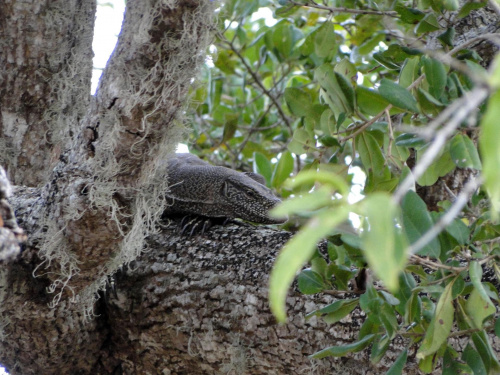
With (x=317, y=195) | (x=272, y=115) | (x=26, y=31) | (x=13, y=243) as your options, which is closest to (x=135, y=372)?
(x=13, y=243)

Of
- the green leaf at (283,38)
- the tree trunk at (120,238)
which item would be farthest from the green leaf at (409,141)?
the green leaf at (283,38)

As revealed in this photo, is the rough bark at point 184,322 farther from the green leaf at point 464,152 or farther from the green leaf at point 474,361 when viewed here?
the green leaf at point 464,152

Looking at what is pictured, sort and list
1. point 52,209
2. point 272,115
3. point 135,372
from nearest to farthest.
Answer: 1. point 52,209
2. point 135,372
3. point 272,115

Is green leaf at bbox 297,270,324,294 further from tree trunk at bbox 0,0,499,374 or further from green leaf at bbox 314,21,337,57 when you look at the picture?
green leaf at bbox 314,21,337,57

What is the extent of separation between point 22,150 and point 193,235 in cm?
69

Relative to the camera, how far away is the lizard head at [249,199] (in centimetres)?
215

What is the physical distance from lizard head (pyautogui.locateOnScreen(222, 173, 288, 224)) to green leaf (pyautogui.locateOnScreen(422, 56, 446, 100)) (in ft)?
3.17

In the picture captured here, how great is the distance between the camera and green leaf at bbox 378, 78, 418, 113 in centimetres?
122

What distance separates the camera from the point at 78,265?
166cm

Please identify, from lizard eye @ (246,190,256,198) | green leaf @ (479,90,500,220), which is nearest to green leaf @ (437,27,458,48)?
lizard eye @ (246,190,256,198)

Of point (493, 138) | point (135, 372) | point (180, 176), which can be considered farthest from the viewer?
point (180, 176)

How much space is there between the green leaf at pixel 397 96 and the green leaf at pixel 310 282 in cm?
52

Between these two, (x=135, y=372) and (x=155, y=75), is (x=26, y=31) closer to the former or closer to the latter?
(x=155, y=75)

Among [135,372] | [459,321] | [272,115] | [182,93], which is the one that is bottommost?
[135,372]
